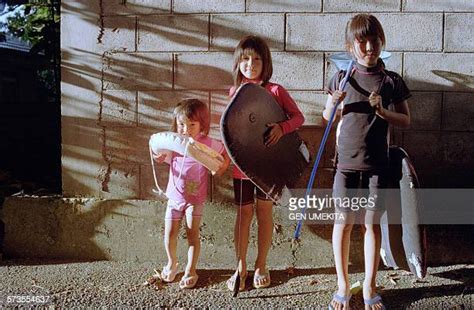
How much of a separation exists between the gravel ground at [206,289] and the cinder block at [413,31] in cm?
160

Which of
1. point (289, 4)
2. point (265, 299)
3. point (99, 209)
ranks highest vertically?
point (289, 4)

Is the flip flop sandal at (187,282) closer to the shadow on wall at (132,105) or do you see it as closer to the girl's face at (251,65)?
the shadow on wall at (132,105)

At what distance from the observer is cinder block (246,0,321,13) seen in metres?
3.57

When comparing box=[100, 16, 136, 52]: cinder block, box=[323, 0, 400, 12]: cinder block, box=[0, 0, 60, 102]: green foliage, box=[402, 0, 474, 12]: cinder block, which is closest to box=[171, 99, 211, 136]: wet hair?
box=[100, 16, 136, 52]: cinder block

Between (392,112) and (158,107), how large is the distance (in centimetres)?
173

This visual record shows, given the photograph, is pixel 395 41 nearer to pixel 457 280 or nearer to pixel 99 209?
pixel 457 280

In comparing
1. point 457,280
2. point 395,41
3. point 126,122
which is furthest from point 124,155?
point 457,280

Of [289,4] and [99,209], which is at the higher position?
[289,4]

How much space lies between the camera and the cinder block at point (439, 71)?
3.51 metres

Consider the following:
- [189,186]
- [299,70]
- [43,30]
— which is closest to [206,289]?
[189,186]

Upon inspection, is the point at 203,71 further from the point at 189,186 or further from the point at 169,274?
the point at 169,274

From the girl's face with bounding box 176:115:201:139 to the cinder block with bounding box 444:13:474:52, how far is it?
6.11ft

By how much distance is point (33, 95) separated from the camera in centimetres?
547

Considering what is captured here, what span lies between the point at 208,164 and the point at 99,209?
3.74ft
